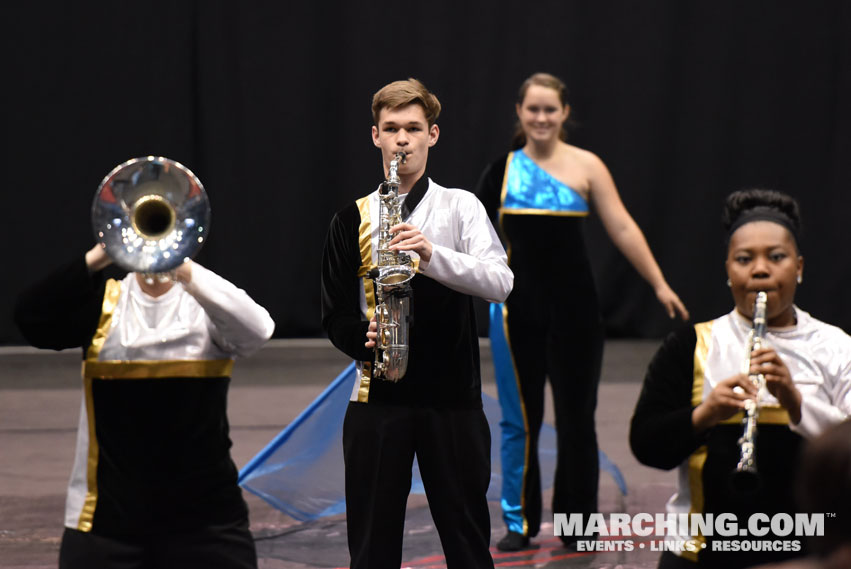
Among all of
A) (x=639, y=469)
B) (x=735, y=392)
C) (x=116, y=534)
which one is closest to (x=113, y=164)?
(x=639, y=469)

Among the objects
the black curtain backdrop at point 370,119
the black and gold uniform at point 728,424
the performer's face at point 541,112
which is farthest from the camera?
the black curtain backdrop at point 370,119

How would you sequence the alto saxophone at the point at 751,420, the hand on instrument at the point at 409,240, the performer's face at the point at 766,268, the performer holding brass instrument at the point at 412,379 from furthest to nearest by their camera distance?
the performer holding brass instrument at the point at 412,379, the hand on instrument at the point at 409,240, the performer's face at the point at 766,268, the alto saxophone at the point at 751,420

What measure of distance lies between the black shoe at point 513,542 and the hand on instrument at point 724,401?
189cm

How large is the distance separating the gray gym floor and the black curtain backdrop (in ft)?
2.28

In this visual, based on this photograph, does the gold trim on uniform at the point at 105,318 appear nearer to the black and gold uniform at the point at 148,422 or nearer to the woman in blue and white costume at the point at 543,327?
the black and gold uniform at the point at 148,422

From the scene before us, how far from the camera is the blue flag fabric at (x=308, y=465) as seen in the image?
13.3ft

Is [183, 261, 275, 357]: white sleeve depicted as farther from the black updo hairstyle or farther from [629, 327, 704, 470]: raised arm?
the black updo hairstyle

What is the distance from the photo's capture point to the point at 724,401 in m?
2.05

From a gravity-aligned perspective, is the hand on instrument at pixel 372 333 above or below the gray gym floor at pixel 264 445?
above

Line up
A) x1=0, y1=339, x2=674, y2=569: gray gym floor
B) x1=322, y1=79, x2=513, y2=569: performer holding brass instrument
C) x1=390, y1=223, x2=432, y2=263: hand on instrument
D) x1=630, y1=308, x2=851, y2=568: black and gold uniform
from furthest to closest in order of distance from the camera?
x1=0, y1=339, x2=674, y2=569: gray gym floor → x1=322, y1=79, x2=513, y2=569: performer holding brass instrument → x1=390, y1=223, x2=432, y2=263: hand on instrument → x1=630, y1=308, x2=851, y2=568: black and gold uniform

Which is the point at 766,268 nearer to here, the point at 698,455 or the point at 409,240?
the point at 698,455

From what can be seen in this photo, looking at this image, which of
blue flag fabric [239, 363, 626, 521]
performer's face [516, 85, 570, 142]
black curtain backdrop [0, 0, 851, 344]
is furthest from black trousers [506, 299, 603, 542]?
black curtain backdrop [0, 0, 851, 344]

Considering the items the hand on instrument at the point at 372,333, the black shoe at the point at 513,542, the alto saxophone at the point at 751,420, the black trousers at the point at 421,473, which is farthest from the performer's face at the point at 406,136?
the black shoe at the point at 513,542

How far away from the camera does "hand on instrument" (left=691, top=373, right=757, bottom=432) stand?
2041mm
